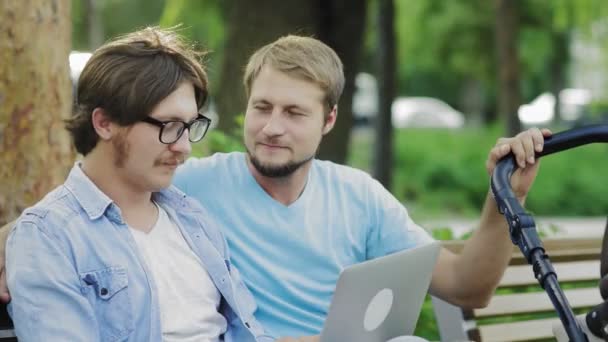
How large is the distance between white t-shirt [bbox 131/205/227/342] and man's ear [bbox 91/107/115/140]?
0.91 ft

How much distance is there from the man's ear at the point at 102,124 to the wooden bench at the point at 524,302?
145cm

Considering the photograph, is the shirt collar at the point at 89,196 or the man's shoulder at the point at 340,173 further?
the man's shoulder at the point at 340,173

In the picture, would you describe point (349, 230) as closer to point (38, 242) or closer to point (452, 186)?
point (38, 242)

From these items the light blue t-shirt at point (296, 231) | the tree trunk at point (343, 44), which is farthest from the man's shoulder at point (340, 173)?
the tree trunk at point (343, 44)

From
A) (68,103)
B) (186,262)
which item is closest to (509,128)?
(68,103)

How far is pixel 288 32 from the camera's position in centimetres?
768

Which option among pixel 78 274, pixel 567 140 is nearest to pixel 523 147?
pixel 567 140

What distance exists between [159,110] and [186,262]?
1.47 feet

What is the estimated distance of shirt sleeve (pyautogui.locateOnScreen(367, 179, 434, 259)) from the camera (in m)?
3.45

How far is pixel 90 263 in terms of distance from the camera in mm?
2754

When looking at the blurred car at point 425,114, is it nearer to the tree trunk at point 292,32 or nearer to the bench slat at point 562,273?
the tree trunk at point 292,32

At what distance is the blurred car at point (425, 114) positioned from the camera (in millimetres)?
35875

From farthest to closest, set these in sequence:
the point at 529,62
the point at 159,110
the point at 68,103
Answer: the point at 529,62 < the point at 68,103 < the point at 159,110

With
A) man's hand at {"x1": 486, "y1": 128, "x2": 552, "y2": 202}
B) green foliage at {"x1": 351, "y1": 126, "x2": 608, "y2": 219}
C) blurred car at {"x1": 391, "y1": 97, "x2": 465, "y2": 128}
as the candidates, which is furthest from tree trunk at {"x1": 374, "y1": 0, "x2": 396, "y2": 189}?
blurred car at {"x1": 391, "y1": 97, "x2": 465, "y2": 128}
